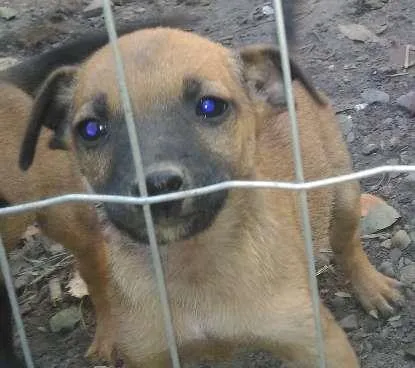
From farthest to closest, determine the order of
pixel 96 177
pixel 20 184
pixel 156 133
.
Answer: pixel 20 184 → pixel 96 177 → pixel 156 133

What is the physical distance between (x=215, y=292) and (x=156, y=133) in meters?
0.71

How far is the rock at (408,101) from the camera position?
17.1 ft

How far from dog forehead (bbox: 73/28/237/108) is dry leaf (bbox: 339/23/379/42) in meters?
2.85

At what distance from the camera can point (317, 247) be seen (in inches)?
161

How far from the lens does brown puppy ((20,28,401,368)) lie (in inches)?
111

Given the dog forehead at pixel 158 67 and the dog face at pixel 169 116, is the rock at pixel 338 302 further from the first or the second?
the dog forehead at pixel 158 67

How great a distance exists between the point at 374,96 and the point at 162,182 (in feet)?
10.4

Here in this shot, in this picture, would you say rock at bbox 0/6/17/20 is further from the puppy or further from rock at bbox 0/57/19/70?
the puppy

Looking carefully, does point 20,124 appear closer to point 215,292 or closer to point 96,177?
point 96,177

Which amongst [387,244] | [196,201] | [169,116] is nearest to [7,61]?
[387,244]

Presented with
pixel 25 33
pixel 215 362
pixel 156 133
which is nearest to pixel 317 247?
pixel 215 362

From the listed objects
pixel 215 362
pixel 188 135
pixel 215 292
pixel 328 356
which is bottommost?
pixel 215 362

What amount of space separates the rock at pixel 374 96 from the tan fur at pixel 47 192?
2046 millimetres

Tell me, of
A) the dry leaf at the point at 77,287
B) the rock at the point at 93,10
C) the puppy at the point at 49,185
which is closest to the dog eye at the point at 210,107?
the puppy at the point at 49,185
